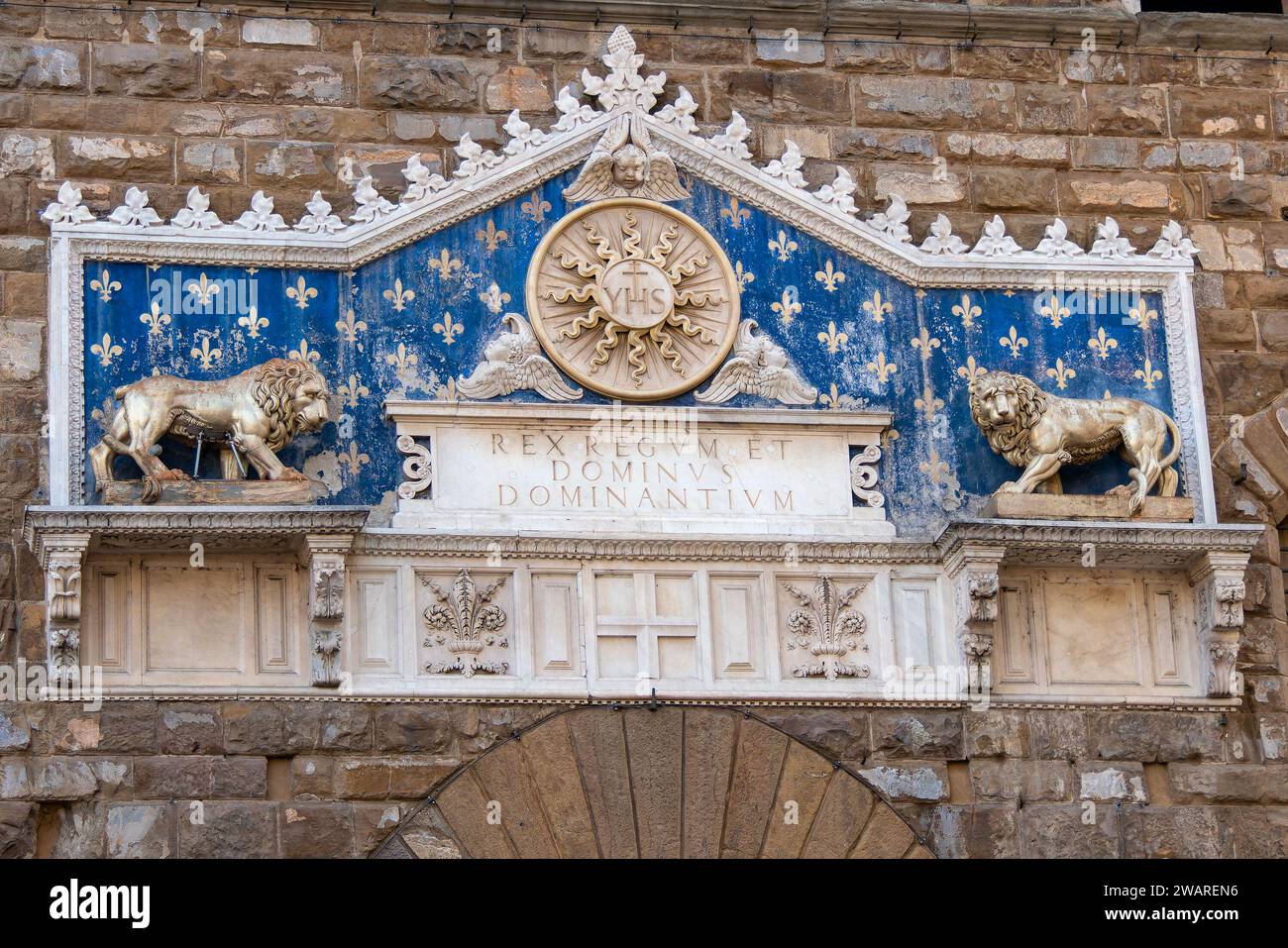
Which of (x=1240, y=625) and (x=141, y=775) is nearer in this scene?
(x=141, y=775)

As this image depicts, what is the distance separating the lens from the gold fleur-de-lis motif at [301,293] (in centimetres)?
1252

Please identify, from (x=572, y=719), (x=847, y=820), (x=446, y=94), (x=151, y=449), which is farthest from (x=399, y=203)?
(x=847, y=820)

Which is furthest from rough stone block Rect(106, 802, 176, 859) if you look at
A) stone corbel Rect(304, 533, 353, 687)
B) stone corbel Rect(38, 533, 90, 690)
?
stone corbel Rect(304, 533, 353, 687)

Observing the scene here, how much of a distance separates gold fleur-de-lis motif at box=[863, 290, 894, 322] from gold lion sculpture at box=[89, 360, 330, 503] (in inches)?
108

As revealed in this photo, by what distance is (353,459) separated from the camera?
1231cm

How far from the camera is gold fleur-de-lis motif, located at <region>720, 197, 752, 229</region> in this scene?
13.1 metres

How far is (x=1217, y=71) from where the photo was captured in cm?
1385

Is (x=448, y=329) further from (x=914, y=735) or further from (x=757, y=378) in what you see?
(x=914, y=735)

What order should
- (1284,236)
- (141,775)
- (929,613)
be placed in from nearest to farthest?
(141,775)
(929,613)
(1284,236)

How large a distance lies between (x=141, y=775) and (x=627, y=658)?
2243 mm

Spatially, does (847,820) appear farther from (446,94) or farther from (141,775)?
(446,94)

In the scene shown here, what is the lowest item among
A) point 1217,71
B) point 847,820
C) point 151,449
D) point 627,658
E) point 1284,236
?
point 847,820

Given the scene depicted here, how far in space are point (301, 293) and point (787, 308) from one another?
7.72 feet

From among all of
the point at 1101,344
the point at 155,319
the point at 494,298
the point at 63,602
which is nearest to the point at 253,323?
the point at 155,319
